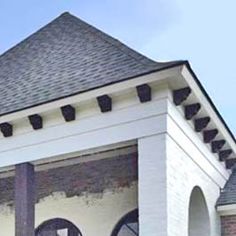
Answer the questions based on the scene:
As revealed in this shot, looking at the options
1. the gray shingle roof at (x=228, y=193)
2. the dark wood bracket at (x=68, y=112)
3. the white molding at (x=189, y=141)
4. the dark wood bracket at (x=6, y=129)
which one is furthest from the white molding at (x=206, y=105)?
the dark wood bracket at (x=6, y=129)

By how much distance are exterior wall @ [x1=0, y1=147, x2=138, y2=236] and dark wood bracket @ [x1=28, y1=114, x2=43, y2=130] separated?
1.48m

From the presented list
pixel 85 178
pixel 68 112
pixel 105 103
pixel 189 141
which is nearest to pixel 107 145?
pixel 105 103

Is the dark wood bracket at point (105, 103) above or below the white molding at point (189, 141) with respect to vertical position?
above

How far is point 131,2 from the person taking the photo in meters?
14.1

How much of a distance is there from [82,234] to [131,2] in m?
5.53

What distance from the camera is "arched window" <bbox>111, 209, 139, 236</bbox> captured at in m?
10.7

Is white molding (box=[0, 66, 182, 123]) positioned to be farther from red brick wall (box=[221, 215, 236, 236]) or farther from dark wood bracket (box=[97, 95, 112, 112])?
red brick wall (box=[221, 215, 236, 236])

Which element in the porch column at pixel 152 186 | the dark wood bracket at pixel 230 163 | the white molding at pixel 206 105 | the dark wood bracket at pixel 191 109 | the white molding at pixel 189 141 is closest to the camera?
the porch column at pixel 152 186

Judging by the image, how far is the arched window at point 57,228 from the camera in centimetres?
1138

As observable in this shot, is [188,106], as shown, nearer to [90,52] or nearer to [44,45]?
[90,52]

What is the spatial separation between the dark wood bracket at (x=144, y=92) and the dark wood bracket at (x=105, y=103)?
18.0 inches

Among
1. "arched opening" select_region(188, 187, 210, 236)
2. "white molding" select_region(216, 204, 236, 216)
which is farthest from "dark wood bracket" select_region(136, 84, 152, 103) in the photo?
"white molding" select_region(216, 204, 236, 216)

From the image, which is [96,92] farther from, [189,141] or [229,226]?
[229,226]

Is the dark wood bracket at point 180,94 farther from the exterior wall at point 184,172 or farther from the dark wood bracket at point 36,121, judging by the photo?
the dark wood bracket at point 36,121
